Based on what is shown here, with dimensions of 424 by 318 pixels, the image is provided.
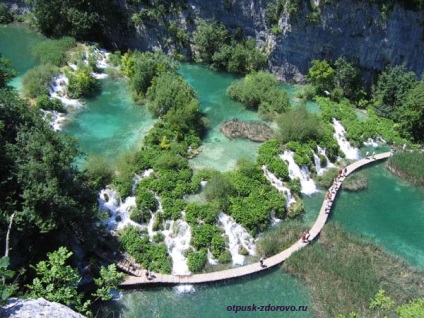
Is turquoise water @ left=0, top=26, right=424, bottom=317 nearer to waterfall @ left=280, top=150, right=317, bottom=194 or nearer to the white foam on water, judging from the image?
the white foam on water

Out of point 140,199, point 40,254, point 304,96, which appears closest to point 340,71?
point 304,96

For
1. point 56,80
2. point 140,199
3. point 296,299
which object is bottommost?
point 296,299

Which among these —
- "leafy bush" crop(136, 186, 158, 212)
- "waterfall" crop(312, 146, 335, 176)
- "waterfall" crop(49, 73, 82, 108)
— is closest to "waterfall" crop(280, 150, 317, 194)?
"waterfall" crop(312, 146, 335, 176)

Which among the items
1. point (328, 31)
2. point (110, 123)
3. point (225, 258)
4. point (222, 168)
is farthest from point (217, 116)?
point (225, 258)

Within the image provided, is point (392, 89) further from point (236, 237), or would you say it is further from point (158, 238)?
point (158, 238)

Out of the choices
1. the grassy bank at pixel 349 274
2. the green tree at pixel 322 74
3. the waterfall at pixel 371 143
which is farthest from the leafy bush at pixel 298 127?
the grassy bank at pixel 349 274

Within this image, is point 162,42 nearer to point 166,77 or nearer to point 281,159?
point 166,77
